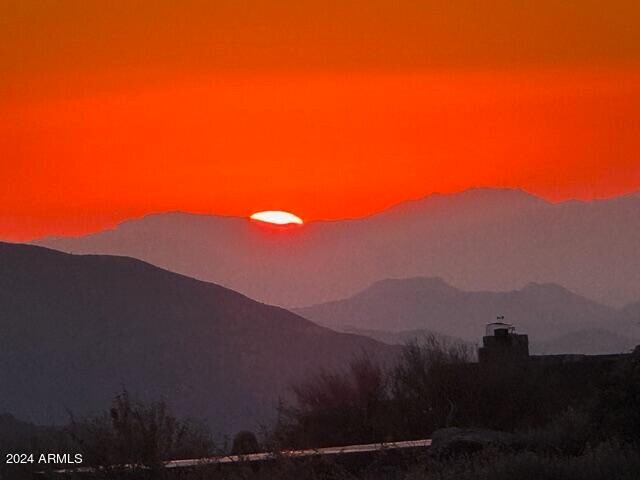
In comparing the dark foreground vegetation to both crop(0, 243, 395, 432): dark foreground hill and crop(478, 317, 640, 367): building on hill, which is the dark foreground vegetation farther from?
crop(0, 243, 395, 432): dark foreground hill

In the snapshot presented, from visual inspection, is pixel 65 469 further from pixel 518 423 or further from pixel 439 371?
pixel 439 371

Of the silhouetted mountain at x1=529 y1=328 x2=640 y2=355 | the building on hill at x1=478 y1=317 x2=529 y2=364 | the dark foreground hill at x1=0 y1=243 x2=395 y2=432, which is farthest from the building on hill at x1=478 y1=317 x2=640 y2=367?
the silhouetted mountain at x1=529 y1=328 x2=640 y2=355

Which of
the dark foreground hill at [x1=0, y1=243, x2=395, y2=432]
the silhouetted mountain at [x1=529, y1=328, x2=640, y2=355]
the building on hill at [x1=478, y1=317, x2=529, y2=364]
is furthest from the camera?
the silhouetted mountain at [x1=529, y1=328, x2=640, y2=355]

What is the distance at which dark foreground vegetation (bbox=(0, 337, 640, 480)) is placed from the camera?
2033 centimetres

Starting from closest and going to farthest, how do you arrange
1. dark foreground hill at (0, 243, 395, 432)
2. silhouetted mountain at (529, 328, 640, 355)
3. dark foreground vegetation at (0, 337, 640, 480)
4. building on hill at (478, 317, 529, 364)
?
dark foreground vegetation at (0, 337, 640, 480) → building on hill at (478, 317, 529, 364) → dark foreground hill at (0, 243, 395, 432) → silhouetted mountain at (529, 328, 640, 355)

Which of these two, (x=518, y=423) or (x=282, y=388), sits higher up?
(x=282, y=388)

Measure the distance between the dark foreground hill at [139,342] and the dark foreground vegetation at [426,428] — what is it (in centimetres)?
6313

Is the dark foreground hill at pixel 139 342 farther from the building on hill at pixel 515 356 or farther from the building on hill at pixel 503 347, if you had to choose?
the building on hill at pixel 515 356

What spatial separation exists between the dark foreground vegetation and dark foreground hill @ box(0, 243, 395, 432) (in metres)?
63.1

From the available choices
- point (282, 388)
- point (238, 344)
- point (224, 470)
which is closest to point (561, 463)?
point (224, 470)

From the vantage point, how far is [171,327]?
128m

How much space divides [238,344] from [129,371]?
1363 cm

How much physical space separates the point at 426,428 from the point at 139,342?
93706 mm

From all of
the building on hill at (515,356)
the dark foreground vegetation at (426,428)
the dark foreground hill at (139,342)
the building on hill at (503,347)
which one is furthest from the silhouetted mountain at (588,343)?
the dark foreground vegetation at (426,428)
